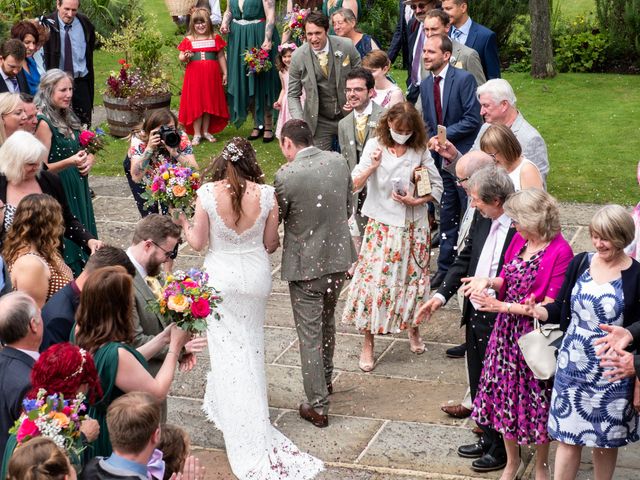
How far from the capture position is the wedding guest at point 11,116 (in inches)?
344

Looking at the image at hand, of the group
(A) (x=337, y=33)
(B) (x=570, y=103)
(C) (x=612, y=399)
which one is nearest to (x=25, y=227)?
(C) (x=612, y=399)

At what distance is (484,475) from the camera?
6652 mm

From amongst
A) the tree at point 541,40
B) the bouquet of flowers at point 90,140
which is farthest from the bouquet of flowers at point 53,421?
the tree at point 541,40

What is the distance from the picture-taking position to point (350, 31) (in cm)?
1136

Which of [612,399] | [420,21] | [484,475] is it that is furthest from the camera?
[420,21]

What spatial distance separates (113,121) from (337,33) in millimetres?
4137

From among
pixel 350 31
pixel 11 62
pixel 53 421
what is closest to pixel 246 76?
pixel 350 31

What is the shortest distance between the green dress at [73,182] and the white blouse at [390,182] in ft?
8.15

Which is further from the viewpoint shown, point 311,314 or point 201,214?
point 311,314

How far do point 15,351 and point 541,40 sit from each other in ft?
41.6

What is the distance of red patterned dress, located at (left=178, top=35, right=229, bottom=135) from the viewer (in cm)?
1398

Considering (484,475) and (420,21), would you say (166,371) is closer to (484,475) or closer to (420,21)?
(484,475)

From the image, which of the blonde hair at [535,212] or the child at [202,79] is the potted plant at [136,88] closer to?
the child at [202,79]

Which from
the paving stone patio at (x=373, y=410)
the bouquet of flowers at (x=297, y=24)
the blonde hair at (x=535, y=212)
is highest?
the bouquet of flowers at (x=297, y=24)
